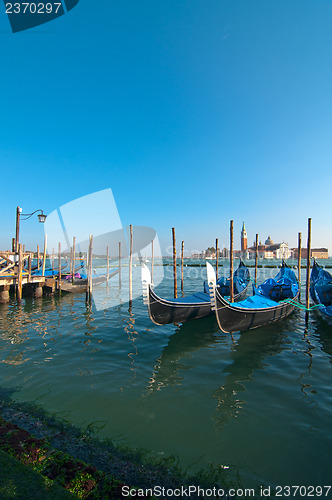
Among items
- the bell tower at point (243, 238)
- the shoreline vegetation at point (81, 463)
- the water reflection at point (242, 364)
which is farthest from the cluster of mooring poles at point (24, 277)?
the bell tower at point (243, 238)

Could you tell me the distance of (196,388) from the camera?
438 centimetres

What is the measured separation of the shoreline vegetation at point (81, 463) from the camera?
6.51ft

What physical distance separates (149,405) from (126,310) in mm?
7296

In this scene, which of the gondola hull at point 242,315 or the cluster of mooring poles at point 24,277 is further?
the cluster of mooring poles at point 24,277

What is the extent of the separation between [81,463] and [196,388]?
102 inches

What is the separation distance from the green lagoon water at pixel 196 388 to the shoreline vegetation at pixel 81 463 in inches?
6.5

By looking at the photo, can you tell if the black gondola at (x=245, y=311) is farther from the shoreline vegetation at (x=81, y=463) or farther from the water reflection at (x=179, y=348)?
the shoreline vegetation at (x=81, y=463)

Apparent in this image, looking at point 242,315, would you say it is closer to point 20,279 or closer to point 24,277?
point 20,279

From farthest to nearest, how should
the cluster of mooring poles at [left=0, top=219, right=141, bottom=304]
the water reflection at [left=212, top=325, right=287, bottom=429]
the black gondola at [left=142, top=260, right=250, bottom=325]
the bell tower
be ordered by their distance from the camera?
the bell tower
the cluster of mooring poles at [left=0, top=219, right=141, bottom=304]
the black gondola at [left=142, top=260, right=250, bottom=325]
the water reflection at [left=212, top=325, right=287, bottom=429]

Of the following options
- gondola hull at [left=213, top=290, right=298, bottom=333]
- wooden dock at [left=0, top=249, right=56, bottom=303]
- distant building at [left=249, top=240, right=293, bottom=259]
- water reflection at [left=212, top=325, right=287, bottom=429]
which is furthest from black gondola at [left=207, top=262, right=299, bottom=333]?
distant building at [left=249, top=240, right=293, bottom=259]

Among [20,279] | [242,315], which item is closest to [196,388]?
[242,315]

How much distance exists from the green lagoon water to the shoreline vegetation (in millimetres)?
165

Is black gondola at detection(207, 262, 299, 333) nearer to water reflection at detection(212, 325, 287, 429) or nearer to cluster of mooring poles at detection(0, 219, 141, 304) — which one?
water reflection at detection(212, 325, 287, 429)

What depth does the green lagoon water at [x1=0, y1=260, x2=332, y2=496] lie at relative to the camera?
2927 mm
